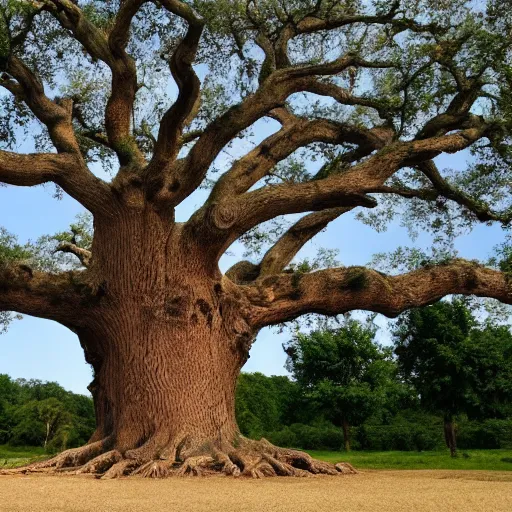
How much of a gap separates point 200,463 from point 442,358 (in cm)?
1231

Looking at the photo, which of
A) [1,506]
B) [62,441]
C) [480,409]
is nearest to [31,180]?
[1,506]

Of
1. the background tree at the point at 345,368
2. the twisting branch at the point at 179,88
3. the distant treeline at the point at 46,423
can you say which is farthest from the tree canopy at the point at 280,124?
the distant treeline at the point at 46,423

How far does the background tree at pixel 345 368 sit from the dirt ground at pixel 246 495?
1694 cm

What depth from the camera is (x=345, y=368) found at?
84.2ft

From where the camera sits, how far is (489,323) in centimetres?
2117

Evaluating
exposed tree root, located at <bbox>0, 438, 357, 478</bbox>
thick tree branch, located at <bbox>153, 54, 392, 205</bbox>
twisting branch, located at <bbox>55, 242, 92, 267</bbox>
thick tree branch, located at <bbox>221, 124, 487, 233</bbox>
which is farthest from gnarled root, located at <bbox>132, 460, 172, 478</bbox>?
twisting branch, located at <bbox>55, 242, 92, 267</bbox>

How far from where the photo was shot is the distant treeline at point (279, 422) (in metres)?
26.3

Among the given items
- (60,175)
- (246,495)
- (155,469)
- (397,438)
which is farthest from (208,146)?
(397,438)

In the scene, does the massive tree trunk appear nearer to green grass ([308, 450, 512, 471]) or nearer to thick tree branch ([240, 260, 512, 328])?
thick tree branch ([240, 260, 512, 328])

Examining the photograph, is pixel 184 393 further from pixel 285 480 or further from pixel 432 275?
pixel 432 275

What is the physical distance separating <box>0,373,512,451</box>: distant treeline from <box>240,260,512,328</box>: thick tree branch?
518 inches

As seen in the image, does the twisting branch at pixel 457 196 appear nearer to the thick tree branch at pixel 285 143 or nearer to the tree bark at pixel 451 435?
the thick tree branch at pixel 285 143

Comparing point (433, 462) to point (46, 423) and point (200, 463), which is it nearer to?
point (200, 463)

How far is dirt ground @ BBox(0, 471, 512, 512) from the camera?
5.51 meters
